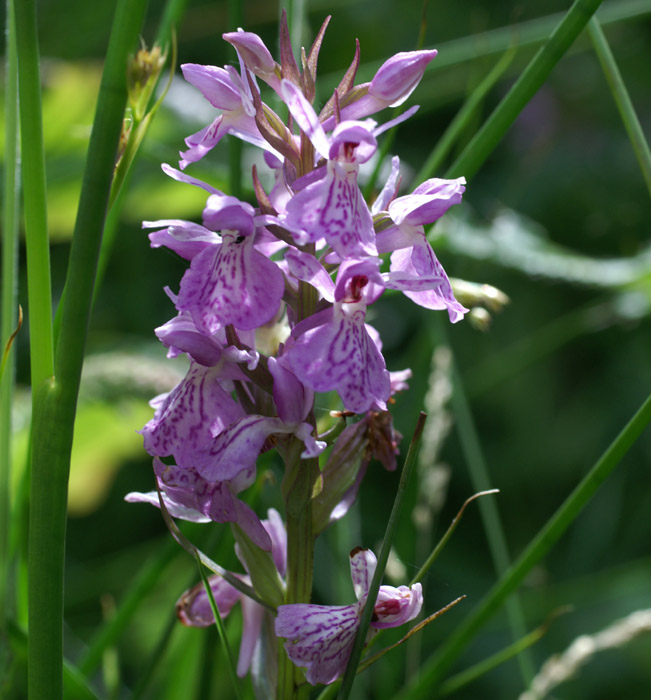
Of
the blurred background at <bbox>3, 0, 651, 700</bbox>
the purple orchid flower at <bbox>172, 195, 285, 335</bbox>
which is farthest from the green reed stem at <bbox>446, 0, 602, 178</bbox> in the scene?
the blurred background at <bbox>3, 0, 651, 700</bbox>

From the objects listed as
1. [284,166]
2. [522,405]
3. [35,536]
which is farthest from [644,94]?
[35,536]

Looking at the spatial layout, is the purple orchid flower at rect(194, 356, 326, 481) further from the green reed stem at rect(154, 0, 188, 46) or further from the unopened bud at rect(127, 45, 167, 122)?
the green reed stem at rect(154, 0, 188, 46)

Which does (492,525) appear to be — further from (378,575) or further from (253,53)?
(253,53)

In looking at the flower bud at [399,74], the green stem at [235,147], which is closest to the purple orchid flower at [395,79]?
the flower bud at [399,74]

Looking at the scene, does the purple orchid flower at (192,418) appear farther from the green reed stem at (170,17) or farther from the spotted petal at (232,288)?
the green reed stem at (170,17)

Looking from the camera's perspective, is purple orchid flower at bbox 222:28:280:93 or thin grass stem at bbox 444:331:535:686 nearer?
purple orchid flower at bbox 222:28:280:93
